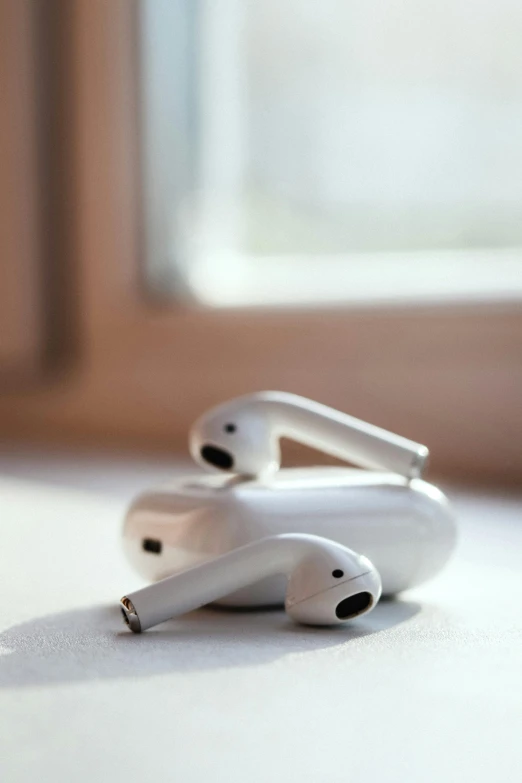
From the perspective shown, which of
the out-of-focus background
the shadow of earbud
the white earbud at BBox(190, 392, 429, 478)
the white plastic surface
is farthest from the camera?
the out-of-focus background

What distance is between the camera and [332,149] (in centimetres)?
144

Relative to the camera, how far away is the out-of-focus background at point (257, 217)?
3.98 ft

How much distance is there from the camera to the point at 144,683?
1.32ft

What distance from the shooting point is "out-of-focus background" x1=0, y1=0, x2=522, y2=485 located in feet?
3.98

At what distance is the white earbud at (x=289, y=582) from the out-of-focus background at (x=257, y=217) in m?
0.65

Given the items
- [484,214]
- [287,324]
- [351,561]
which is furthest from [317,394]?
[351,561]

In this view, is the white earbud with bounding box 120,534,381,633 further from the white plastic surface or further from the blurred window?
the blurred window

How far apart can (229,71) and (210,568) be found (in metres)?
1.17

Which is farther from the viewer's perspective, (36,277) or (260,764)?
(36,277)

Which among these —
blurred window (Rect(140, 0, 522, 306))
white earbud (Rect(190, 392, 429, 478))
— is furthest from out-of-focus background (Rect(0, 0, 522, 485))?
white earbud (Rect(190, 392, 429, 478))

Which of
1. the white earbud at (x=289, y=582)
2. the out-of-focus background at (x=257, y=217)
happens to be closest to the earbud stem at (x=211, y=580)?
the white earbud at (x=289, y=582)

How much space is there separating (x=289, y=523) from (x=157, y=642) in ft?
0.32

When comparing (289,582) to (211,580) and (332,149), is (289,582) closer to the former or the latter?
Result: (211,580)

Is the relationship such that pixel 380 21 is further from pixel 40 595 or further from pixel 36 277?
pixel 40 595
